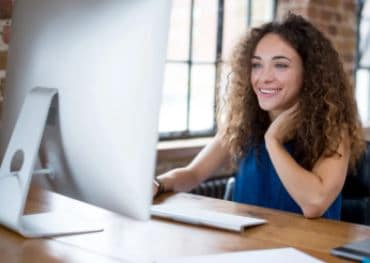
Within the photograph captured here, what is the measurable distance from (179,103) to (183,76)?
0.15 meters

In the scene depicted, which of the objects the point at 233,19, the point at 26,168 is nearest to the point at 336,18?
the point at 233,19

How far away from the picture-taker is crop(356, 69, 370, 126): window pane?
15.2 feet

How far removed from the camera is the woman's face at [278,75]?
2.09m

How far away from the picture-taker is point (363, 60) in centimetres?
463

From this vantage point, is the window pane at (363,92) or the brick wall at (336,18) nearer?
the brick wall at (336,18)

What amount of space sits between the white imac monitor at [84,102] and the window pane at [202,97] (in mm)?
2077

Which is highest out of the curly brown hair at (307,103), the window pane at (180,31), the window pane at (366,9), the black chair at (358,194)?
the window pane at (366,9)

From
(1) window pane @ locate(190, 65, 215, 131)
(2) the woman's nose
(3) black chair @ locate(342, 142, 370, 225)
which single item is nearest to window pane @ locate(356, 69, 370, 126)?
(1) window pane @ locate(190, 65, 215, 131)

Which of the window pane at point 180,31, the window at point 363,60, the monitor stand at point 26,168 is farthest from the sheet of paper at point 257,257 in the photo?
the window at point 363,60

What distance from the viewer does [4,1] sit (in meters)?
2.20

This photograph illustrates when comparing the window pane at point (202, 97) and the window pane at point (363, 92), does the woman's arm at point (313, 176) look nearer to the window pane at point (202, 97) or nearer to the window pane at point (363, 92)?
the window pane at point (202, 97)

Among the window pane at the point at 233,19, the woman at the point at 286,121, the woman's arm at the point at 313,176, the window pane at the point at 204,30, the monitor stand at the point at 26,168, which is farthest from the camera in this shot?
the window pane at the point at 233,19

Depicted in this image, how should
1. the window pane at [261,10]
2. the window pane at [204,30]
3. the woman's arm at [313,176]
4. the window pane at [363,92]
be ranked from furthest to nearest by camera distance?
the window pane at [363,92] < the window pane at [261,10] < the window pane at [204,30] < the woman's arm at [313,176]

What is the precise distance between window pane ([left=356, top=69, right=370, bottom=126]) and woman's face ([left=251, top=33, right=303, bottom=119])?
2.65m
